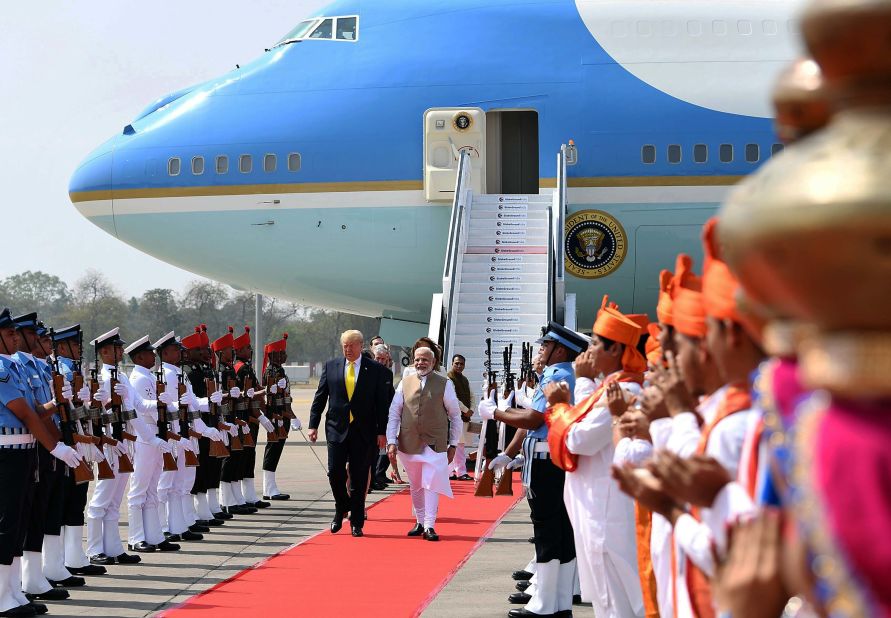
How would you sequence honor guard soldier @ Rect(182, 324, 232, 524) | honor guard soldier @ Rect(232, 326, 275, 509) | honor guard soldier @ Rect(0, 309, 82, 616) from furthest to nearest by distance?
honor guard soldier @ Rect(232, 326, 275, 509)
honor guard soldier @ Rect(182, 324, 232, 524)
honor guard soldier @ Rect(0, 309, 82, 616)

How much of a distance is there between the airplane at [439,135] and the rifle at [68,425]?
8490 millimetres

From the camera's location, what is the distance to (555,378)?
7.01 metres

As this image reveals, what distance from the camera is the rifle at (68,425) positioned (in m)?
7.61

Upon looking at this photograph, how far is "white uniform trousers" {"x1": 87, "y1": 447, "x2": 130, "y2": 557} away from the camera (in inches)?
352

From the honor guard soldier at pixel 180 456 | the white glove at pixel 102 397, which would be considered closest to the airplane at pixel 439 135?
the honor guard soldier at pixel 180 456

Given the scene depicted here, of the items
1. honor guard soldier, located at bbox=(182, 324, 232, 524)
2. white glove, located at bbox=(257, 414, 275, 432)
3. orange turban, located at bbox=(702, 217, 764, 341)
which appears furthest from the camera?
white glove, located at bbox=(257, 414, 275, 432)

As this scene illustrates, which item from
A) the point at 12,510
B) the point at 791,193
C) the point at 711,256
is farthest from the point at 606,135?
the point at 791,193

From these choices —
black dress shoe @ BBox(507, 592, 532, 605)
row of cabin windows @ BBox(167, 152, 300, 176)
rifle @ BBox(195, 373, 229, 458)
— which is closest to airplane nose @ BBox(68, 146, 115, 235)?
row of cabin windows @ BBox(167, 152, 300, 176)

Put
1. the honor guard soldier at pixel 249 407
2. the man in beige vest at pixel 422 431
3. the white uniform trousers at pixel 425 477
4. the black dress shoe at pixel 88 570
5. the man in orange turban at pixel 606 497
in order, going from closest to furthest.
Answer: the man in orange turban at pixel 606 497 → the black dress shoe at pixel 88 570 → the white uniform trousers at pixel 425 477 → the man in beige vest at pixel 422 431 → the honor guard soldier at pixel 249 407

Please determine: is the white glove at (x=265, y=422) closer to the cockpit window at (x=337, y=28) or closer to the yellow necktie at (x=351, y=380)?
the yellow necktie at (x=351, y=380)

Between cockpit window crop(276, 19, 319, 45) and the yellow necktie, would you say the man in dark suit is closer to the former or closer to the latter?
the yellow necktie

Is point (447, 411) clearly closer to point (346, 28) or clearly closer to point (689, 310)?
point (346, 28)

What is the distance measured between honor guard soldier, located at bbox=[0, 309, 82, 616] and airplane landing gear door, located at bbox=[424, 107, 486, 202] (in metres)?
9.45

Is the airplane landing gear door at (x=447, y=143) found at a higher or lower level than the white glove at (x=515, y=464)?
higher
